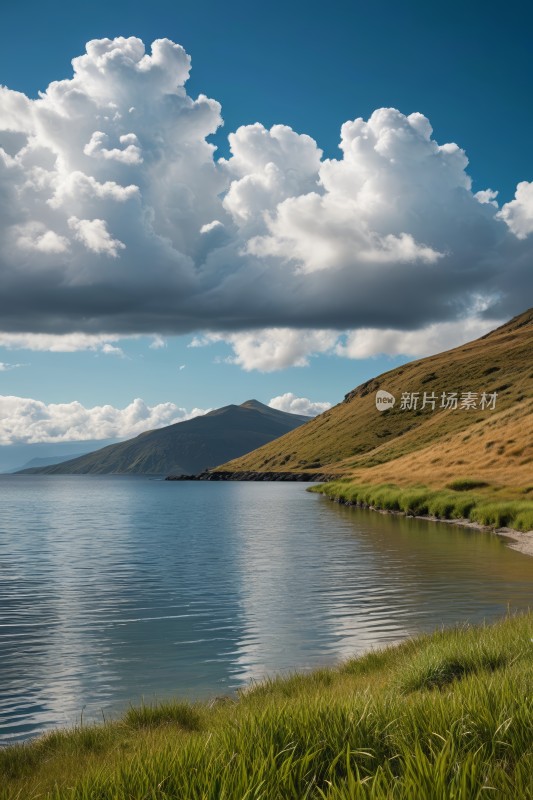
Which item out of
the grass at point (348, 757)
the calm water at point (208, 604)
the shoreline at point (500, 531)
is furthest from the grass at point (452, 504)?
the grass at point (348, 757)

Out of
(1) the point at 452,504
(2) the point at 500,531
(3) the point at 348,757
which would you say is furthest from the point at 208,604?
(1) the point at 452,504

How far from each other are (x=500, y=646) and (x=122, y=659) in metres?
11.4

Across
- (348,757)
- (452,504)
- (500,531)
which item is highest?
(348,757)

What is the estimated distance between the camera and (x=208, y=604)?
29062mm

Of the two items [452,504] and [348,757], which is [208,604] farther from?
[452,504]

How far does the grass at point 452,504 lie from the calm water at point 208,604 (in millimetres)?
3596

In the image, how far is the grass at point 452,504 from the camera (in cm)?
5631

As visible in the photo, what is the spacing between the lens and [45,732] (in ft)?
44.3

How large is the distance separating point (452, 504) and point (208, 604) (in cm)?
4394

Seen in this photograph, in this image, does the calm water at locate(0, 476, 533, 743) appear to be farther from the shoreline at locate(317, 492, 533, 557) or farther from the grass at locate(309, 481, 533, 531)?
the grass at locate(309, 481, 533, 531)

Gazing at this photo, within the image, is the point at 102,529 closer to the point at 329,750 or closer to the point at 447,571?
the point at 447,571

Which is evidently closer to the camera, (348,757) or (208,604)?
(348,757)

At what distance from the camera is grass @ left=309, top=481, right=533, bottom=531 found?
5631cm

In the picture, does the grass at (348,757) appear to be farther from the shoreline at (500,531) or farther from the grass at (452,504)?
the grass at (452,504)
